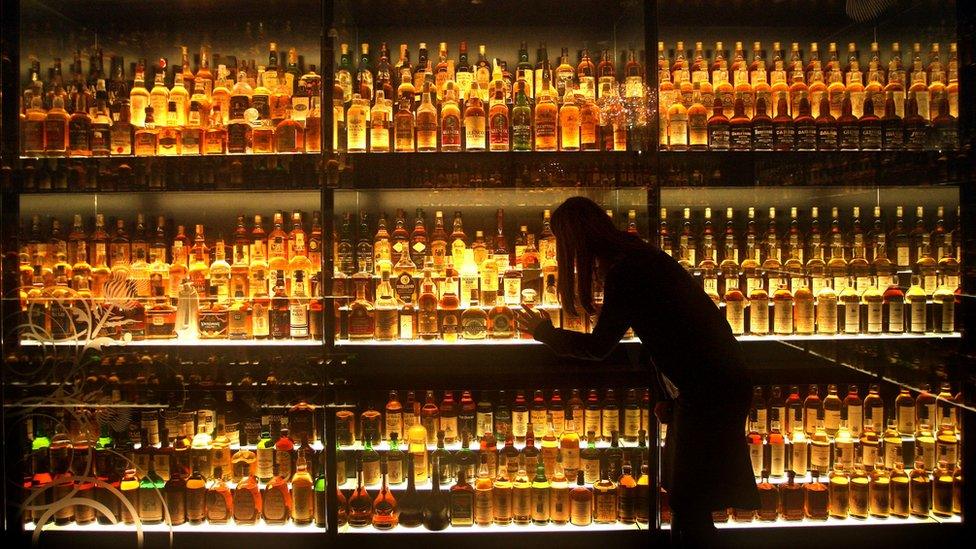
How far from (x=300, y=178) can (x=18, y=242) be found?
3.71ft

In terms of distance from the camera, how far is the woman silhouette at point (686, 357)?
2.01 meters

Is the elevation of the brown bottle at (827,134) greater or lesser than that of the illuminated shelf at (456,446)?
greater

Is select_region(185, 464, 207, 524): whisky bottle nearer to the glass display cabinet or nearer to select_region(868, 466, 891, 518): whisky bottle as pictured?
the glass display cabinet

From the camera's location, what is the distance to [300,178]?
8.60 ft

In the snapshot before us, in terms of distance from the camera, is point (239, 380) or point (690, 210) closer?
point (239, 380)

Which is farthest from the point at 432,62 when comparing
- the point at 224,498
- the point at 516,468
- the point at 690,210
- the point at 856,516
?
the point at 856,516

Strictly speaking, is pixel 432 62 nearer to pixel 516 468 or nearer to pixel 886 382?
pixel 516 468

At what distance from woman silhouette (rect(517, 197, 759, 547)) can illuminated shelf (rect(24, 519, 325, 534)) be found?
1297 millimetres

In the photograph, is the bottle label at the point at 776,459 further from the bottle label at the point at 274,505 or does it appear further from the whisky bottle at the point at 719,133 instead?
the bottle label at the point at 274,505

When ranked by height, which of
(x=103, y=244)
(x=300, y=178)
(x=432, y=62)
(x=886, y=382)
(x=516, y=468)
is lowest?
(x=516, y=468)

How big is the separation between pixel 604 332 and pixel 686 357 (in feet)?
0.81

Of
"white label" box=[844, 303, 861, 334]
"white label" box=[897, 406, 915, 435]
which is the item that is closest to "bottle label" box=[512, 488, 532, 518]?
"white label" box=[844, 303, 861, 334]

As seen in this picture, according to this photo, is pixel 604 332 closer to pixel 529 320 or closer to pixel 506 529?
pixel 529 320

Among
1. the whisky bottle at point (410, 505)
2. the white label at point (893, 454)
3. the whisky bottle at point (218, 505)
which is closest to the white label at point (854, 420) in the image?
the white label at point (893, 454)
